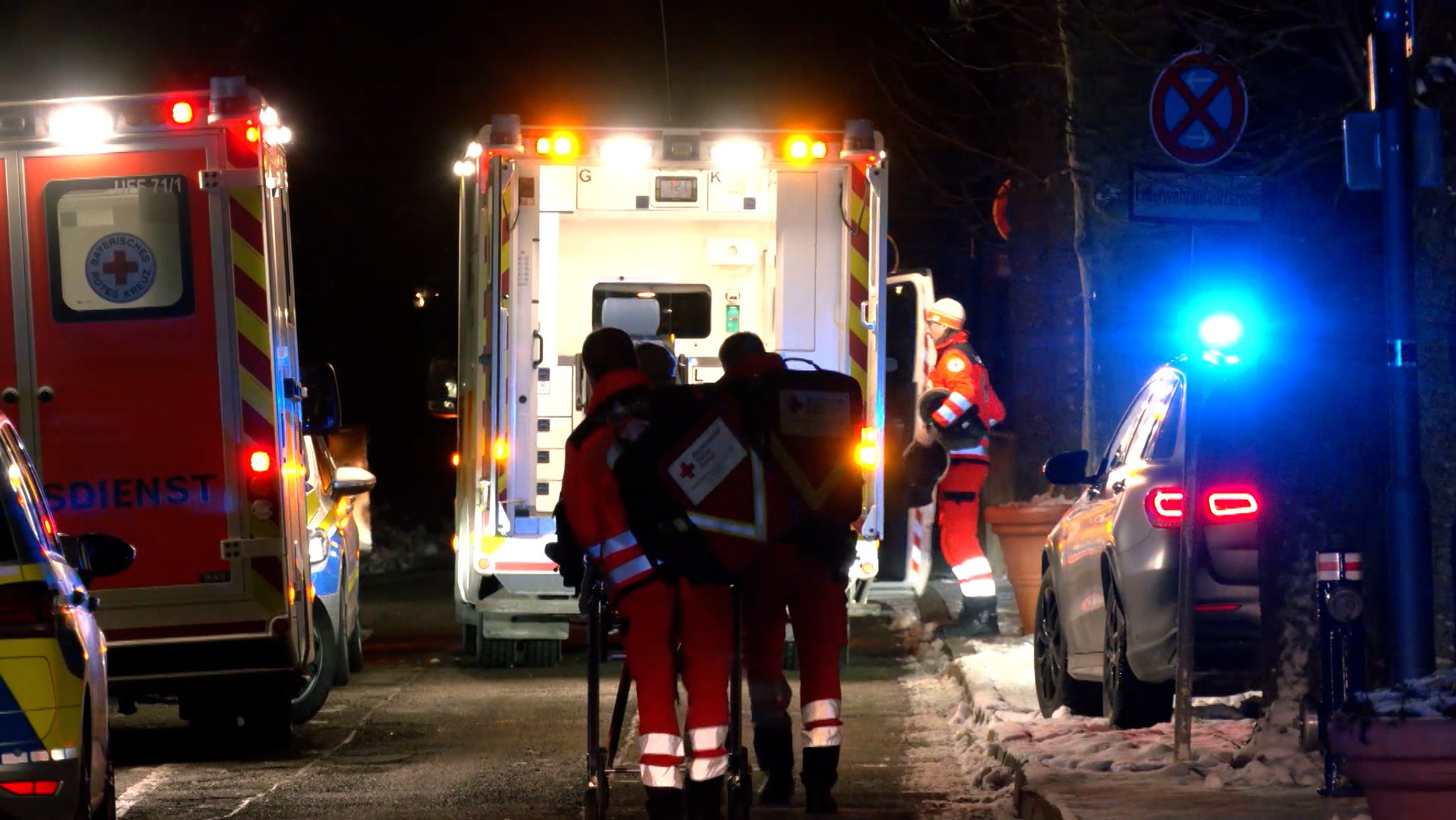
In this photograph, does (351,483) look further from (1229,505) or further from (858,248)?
(1229,505)

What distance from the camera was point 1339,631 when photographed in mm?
7207

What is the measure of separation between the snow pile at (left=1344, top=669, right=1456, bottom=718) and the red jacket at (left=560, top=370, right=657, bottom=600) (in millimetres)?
2168

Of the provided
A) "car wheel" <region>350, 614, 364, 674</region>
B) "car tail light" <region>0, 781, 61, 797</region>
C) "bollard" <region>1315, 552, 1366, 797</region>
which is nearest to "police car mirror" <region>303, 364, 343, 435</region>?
"car wheel" <region>350, 614, 364, 674</region>

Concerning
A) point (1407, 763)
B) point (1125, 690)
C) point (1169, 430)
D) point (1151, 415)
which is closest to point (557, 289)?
point (1151, 415)

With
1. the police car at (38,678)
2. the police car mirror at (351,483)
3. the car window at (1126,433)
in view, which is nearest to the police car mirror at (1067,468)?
the car window at (1126,433)

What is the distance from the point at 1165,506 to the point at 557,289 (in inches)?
202

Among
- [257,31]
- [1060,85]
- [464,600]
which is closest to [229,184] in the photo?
[464,600]

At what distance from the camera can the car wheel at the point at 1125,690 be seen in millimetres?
8883

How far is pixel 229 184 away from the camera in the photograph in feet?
30.3

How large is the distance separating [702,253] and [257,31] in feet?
34.6

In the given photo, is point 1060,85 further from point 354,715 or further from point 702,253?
point 354,715

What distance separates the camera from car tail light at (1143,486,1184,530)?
28.3ft

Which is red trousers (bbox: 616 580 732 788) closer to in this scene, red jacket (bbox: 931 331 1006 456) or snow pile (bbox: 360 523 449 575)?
red jacket (bbox: 931 331 1006 456)

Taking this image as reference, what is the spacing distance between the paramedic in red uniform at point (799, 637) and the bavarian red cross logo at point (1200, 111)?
2.31 m
